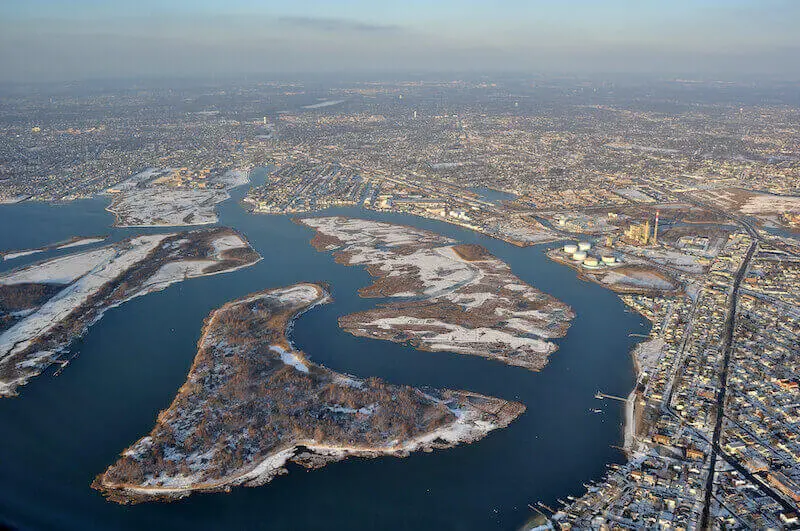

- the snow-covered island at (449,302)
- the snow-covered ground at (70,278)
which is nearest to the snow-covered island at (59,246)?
the snow-covered ground at (70,278)

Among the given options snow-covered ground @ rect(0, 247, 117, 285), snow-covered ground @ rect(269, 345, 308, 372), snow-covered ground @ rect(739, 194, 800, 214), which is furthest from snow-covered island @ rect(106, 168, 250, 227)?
snow-covered ground @ rect(739, 194, 800, 214)

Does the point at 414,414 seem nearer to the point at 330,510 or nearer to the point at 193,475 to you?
the point at 330,510

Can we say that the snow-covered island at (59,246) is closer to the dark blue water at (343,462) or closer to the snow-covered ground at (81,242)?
the snow-covered ground at (81,242)

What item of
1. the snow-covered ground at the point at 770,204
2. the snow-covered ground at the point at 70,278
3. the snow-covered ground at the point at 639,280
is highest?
the snow-covered ground at the point at 770,204

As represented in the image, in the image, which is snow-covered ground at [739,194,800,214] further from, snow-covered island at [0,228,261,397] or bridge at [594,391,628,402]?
snow-covered island at [0,228,261,397]

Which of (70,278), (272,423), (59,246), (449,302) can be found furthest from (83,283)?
(449,302)

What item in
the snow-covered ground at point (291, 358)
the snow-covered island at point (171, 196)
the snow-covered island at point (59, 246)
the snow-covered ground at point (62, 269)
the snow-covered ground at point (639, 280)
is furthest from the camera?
the snow-covered island at point (171, 196)

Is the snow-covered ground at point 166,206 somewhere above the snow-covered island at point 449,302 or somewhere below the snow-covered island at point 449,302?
above
